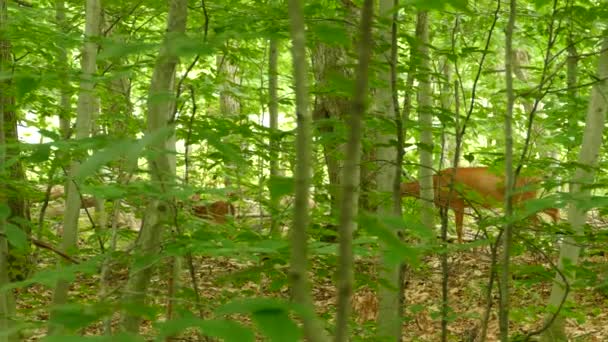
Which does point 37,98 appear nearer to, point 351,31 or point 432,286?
point 351,31

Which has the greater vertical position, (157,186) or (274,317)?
(157,186)

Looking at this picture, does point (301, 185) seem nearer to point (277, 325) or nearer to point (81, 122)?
point (277, 325)

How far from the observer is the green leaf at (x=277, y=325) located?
117 centimetres

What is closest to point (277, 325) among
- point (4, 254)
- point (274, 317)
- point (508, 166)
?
point (274, 317)

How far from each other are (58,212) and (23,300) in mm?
5149

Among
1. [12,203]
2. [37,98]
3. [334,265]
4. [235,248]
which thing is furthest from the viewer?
[12,203]

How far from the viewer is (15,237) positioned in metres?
2.41

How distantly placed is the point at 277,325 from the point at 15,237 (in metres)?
1.55

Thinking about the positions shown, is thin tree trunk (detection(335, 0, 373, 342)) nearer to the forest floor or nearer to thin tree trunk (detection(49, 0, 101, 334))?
thin tree trunk (detection(49, 0, 101, 334))

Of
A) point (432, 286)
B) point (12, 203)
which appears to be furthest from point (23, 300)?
point (432, 286)

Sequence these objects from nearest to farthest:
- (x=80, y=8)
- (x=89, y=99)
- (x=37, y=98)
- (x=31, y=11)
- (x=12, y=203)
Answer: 1. (x=89, y=99)
2. (x=31, y=11)
3. (x=37, y=98)
4. (x=80, y=8)
5. (x=12, y=203)

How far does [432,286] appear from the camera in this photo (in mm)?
7691

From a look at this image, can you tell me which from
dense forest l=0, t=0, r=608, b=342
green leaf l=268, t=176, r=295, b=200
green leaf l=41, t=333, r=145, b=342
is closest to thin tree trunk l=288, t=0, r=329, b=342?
dense forest l=0, t=0, r=608, b=342

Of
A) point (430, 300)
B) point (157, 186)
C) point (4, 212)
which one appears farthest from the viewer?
point (430, 300)
